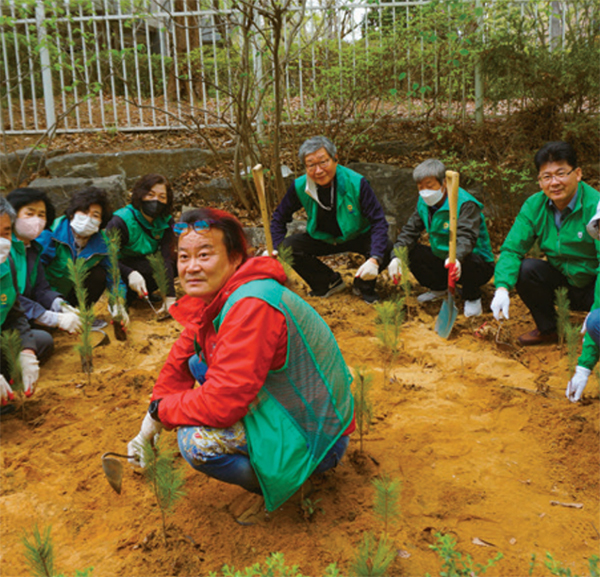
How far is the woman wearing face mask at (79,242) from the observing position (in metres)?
4.57

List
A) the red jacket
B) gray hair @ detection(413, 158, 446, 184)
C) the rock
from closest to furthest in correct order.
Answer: the red jacket, gray hair @ detection(413, 158, 446, 184), the rock

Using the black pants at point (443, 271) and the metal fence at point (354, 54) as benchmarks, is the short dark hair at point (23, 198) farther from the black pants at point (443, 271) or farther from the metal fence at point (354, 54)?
the metal fence at point (354, 54)

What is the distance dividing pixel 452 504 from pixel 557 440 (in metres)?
0.79

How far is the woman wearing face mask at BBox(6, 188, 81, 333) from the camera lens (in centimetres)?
394

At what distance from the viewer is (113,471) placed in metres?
2.51

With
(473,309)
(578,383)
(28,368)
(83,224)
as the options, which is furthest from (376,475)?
(83,224)

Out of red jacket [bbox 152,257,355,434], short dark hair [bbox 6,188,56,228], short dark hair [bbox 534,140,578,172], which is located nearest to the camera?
red jacket [bbox 152,257,355,434]

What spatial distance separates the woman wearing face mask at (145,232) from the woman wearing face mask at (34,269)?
71 centimetres

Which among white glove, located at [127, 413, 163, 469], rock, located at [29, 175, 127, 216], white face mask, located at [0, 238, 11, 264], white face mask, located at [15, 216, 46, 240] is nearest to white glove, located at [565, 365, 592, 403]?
white glove, located at [127, 413, 163, 469]

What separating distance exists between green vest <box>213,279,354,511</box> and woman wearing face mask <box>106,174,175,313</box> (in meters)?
2.75

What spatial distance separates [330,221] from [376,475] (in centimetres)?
291

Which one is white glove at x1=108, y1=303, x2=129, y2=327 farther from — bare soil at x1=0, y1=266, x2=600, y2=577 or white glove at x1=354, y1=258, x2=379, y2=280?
white glove at x1=354, y1=258, x2=379, y2=280

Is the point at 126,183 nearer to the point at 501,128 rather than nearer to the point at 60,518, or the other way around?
the point at 501,128

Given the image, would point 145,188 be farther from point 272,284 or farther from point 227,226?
point 272,284
